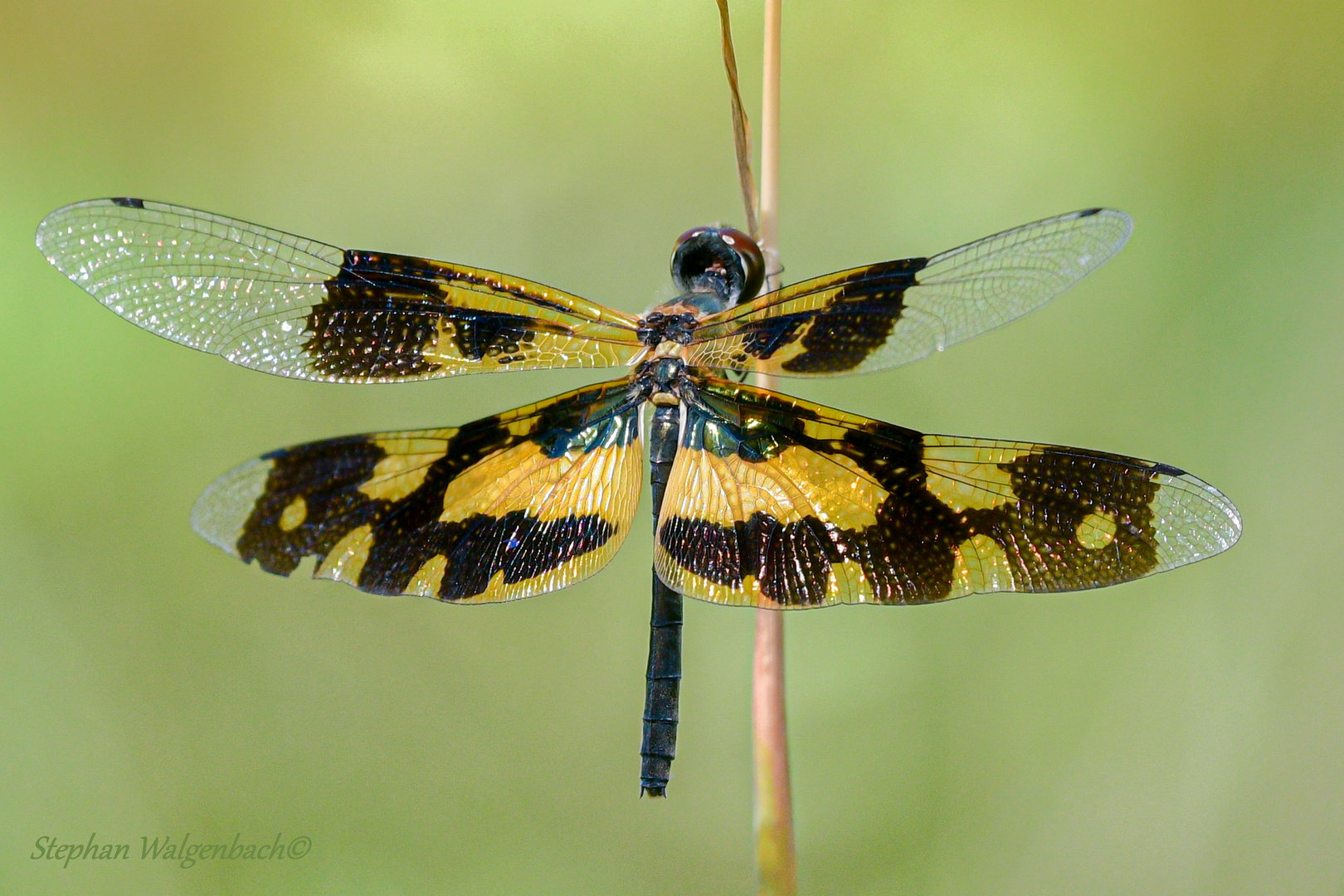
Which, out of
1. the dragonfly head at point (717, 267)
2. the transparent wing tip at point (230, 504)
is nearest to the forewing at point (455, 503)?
the transparent wing tip at point (230, 504)

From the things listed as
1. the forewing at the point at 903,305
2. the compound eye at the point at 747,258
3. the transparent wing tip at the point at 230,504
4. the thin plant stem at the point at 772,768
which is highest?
the compound eye at the point at 747,258

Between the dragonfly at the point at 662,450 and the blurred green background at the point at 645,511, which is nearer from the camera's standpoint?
the dragonfly at the point at 662,450

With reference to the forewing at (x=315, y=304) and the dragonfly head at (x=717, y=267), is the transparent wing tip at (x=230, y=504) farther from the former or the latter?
the dragonfly head at (x=717, y=267)

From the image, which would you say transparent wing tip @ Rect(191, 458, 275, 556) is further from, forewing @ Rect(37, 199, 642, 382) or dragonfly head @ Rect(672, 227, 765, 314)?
dragonfly head @ Rect(672, 227, 765, 314)

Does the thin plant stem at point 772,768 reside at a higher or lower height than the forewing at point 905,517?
lower

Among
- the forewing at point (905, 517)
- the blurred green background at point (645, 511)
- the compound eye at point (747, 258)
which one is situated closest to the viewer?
the forewing at point (905, 517)

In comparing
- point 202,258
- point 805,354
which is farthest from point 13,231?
point 805,354

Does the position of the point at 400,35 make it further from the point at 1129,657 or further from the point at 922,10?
the point at 1129,657

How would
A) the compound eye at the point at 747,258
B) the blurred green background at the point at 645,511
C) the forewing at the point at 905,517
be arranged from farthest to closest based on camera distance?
the blurred green background at the point at 645,511, the compound eye at the point at 747,258, the forewing at the point at 905,517

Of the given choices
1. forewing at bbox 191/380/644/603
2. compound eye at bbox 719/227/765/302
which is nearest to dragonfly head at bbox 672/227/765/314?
compound eye at bbox 719/227/765/302
